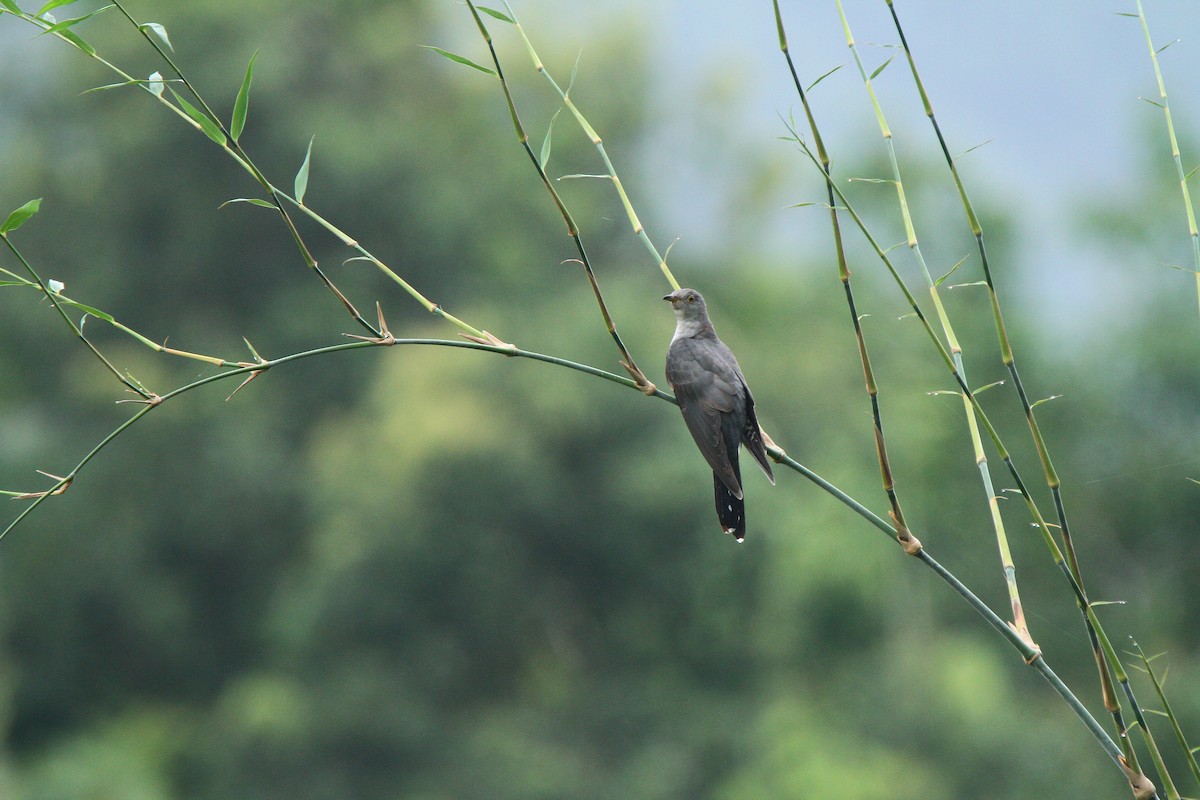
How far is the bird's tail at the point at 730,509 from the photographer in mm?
2812

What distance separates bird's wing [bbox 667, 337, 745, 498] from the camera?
3145mm

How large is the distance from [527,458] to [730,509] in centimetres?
2325

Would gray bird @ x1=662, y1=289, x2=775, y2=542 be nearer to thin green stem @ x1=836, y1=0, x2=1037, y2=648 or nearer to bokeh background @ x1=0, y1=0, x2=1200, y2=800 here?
thin green stem @ x1=836, y1=0, x2=1037, y2=648

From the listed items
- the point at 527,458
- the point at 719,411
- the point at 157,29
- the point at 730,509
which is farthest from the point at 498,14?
the point at 527,458

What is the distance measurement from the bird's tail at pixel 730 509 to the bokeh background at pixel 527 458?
1621 cm

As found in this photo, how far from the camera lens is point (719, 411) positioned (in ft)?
11.5

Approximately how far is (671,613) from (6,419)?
1418cm

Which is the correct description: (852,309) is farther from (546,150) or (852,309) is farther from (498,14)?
(498,14)

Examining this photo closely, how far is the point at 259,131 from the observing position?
29.6 meters

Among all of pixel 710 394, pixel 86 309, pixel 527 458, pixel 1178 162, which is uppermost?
pixel 1178 162

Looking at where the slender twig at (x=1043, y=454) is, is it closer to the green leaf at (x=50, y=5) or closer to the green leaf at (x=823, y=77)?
the green leaf at (x=823, y=77)

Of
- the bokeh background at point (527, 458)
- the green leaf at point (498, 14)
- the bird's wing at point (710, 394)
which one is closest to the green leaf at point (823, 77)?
the green leaf at point (498, 14)

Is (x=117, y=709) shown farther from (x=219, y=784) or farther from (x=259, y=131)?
Result: (x=259, y=131)

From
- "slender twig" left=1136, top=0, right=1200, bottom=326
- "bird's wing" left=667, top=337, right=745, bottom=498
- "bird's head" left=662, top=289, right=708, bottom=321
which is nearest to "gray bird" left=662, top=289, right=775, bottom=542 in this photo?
"bird's wing" left=667, top=337, right=745, bottom=498
